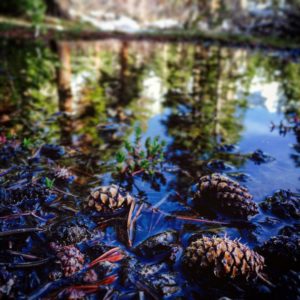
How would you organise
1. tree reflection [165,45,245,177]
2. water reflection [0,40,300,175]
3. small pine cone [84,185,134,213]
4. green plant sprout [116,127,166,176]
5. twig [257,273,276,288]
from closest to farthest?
twig [257,273,276,288], small pine cone [84,185,134,213], green plant sprout [116,127,166,176], tree reflection [165,45,245,177], water reflection [0,40,300,175]

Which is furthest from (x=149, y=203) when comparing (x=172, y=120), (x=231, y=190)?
(x=172, y=120)

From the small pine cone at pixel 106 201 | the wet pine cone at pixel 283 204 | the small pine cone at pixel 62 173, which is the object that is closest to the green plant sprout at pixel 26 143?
the small pine cone at pixel 62 173

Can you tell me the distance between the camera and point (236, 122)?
405 cm

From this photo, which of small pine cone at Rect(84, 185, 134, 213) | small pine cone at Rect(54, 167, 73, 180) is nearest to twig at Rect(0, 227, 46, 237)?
small pine cone at Rect(84, 185, 134, 213)

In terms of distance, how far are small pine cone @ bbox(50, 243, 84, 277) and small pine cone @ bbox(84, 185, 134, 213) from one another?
A: 16.8 inches

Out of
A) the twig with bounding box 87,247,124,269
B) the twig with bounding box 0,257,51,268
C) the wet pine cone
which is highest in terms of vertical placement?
the wet pine cone

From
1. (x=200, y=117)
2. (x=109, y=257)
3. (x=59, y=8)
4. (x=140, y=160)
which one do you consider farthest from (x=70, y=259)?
(x=59, y=8)

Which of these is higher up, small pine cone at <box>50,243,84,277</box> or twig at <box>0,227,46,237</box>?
small pine cone at <box>50,243,84,277</box>

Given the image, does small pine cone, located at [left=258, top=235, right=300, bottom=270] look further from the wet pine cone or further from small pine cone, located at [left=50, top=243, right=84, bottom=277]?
small pine cone, located at [left=50, top=243, right=84, bottom=277]

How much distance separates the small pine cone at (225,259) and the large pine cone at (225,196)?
Answer: 0.47 metres

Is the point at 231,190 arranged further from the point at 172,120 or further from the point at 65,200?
the point at 172,120

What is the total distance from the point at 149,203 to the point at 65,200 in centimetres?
64

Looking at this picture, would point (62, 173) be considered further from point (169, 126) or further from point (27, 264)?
point (169, 126)

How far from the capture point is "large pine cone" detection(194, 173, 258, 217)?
199 cm
